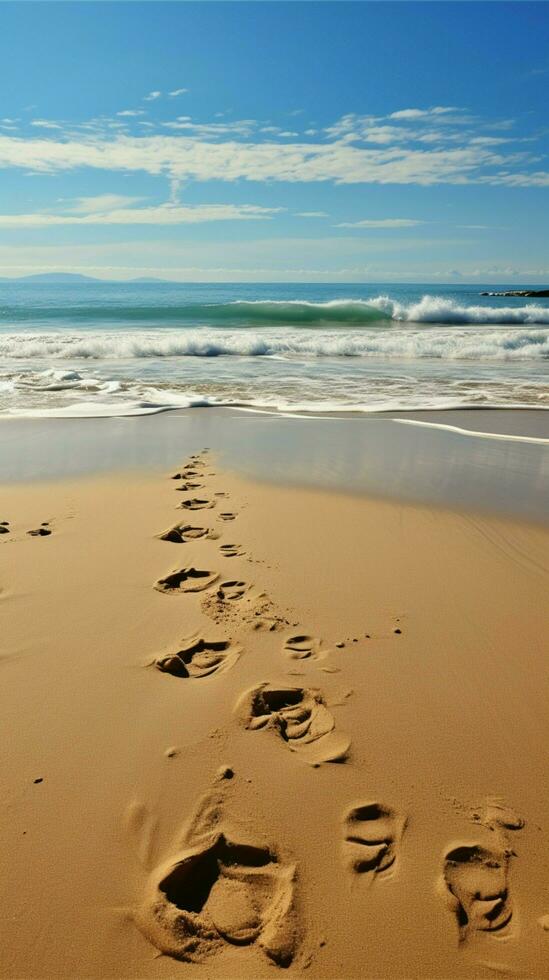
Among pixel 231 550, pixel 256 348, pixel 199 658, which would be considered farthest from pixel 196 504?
pixel 256 348

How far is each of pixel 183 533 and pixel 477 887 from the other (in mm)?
2864

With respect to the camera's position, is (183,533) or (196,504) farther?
(196,504)

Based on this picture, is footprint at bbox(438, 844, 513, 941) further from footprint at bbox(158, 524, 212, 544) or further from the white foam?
the white foam

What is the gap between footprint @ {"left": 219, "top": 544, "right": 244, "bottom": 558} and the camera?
3.79 m

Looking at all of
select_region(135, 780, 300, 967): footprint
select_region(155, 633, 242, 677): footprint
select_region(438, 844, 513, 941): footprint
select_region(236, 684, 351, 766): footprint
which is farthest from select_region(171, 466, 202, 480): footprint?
select_region(438, 844, 513, 941): footprint

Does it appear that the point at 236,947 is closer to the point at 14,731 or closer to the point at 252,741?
the point at 252,741

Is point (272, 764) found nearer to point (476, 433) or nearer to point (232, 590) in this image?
point (232, 590)

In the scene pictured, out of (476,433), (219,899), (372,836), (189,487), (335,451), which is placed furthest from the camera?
(476,433)

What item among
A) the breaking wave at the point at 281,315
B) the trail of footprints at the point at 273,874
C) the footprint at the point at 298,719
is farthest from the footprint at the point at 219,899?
the breaking wave at the point at 281,315

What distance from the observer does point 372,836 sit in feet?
5.97

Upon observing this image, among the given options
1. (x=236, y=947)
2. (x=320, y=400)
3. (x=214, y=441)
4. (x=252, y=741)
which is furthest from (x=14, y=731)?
(x=320, y=400)

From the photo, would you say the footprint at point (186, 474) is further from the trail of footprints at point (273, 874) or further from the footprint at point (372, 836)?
the footprint at point (372, 836)

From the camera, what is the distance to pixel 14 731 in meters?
2.20

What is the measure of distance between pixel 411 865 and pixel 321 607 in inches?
58.4
